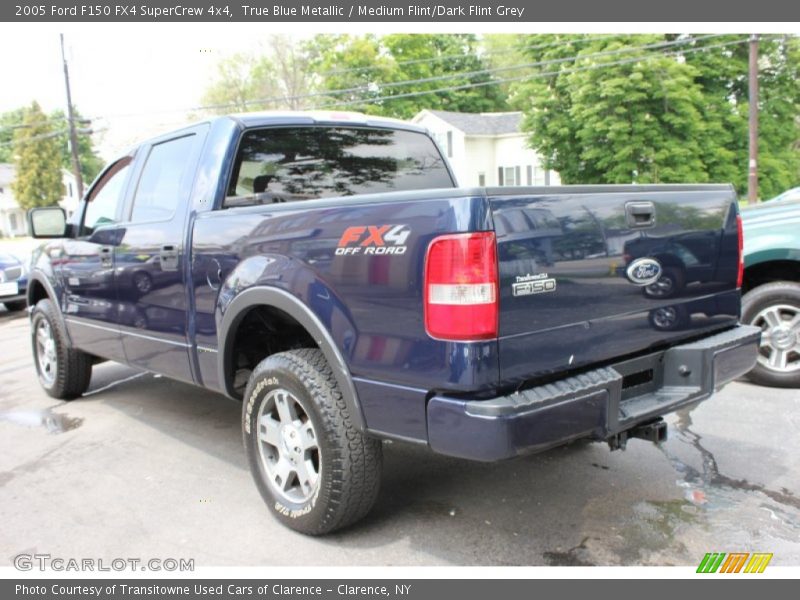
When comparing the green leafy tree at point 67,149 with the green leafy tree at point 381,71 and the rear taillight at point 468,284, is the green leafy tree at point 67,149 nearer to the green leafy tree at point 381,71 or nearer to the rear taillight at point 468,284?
the green leafy tree at point 381,71

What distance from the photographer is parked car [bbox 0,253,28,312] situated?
37.4 feet

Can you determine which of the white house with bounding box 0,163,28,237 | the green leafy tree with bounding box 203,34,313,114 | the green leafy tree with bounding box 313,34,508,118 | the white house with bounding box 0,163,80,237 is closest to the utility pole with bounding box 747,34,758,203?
the green leafy tree with bounding box 313,34,508,118

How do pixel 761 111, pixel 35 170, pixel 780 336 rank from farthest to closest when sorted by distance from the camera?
1. pixel 35 170
2. pixel 761 111
3. pixel 780 336

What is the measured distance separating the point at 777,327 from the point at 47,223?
568 centimetres

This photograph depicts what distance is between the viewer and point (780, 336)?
5.08 m

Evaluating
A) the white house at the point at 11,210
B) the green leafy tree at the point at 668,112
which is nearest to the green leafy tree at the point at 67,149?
the white house at the point at 11,210

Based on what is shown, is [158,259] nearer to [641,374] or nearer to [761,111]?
[641,374]

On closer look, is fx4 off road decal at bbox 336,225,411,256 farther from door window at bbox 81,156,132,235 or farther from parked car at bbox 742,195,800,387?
parked car at bbox 742,195,800,387

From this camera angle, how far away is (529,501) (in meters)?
3.46

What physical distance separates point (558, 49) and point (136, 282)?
2676 cm

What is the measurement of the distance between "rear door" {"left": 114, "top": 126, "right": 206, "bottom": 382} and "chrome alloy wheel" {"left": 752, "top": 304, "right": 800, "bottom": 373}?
4.24 metres

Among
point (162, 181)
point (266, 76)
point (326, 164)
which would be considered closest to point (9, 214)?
point (266, 76)

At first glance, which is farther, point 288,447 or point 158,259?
point 158,259

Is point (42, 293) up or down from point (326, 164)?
down
